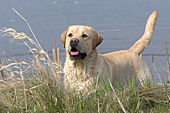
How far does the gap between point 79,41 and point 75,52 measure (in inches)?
6.5

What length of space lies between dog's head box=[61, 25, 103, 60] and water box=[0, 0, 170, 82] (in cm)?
416

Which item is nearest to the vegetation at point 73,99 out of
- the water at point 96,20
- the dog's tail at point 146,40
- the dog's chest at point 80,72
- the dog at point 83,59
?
the dog at point 83,59

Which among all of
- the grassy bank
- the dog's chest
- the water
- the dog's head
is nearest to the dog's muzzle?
the dog's head

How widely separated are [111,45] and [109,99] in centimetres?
696

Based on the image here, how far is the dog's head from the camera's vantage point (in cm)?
433

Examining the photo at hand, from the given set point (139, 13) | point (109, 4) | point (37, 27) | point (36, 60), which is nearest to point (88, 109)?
point (36, 60)

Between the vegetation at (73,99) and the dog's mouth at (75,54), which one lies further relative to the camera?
the dog's mouth at (75,54)

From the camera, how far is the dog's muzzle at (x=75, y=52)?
4.29 meters

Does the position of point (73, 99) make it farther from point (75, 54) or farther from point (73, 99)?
point (75, 54)

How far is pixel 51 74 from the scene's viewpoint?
3.55m

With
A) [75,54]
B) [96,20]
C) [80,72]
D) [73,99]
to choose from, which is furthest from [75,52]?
[96,20]

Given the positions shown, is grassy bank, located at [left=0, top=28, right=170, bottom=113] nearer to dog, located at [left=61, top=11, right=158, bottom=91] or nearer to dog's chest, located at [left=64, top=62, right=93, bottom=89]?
dog, located at [left=61, top=11, right=158, bottom=91]

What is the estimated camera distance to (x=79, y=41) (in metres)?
4.35

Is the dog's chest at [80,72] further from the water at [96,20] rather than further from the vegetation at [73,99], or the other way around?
the water at [96,20]
